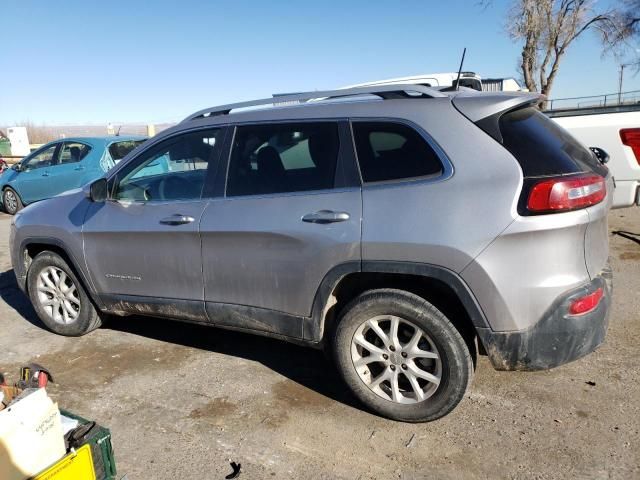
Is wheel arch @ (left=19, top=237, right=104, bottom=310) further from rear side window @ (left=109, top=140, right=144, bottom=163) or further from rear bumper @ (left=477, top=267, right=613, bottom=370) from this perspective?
rear side window @ (left=109, top=140, right=144, bottom=163)

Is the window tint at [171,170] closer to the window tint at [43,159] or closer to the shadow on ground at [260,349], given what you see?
the shadow on ground at [260,349]

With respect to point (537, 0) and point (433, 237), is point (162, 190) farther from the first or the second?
point (537, 0)

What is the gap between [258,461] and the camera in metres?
2.69

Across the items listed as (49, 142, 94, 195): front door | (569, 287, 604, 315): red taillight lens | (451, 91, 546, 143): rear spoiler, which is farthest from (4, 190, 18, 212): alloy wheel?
(569, 287, 604, 315): red taillight lens

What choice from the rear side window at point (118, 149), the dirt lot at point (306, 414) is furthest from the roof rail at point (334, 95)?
the rear side window at point (118, 149)

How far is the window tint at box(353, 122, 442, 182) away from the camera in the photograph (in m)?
2.74

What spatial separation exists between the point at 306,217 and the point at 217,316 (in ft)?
3.35

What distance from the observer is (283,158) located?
128 inches

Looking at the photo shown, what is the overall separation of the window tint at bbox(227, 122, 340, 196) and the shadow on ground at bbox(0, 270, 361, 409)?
1.32 metres

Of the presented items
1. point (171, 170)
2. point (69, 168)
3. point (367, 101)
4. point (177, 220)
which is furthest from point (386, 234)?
point (69, 168)

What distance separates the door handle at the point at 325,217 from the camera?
9.32ft

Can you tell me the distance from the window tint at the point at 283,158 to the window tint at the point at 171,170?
0.86 feet

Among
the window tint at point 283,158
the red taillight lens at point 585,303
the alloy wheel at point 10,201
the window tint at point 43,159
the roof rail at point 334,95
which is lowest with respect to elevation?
the alloy wheel at point 10,201

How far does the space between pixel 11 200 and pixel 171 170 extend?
9401 mm
